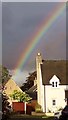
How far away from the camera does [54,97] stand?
56.2 meters

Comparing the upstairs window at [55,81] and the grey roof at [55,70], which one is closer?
the upstairs window at [55,81]

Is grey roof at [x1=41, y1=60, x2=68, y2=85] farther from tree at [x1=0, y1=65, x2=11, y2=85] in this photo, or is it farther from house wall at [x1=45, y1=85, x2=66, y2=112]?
tree at [x1=0, y1=65, x2=11, y2=85]

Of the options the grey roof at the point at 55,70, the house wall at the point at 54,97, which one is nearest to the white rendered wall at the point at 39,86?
the grey roof at the point at 55,70

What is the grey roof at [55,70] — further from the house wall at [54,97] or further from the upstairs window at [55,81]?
the house wall at [54,97]

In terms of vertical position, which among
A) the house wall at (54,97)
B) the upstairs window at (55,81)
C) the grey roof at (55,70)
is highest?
Answer: the grey roof at (55,70)

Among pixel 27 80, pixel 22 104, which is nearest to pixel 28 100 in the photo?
pixel 22 104

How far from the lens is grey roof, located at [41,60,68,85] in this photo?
2300 inches

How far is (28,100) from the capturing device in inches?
2389

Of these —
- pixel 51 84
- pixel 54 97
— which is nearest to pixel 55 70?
pixel 51 84

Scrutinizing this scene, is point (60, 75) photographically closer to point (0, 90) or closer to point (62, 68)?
point (62, 68)

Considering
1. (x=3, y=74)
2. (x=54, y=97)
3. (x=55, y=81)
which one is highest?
(x=3, y=74)

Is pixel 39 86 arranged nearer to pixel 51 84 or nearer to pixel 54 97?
pixel 51 84

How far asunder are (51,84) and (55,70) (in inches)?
162

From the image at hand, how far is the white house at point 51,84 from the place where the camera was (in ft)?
184
